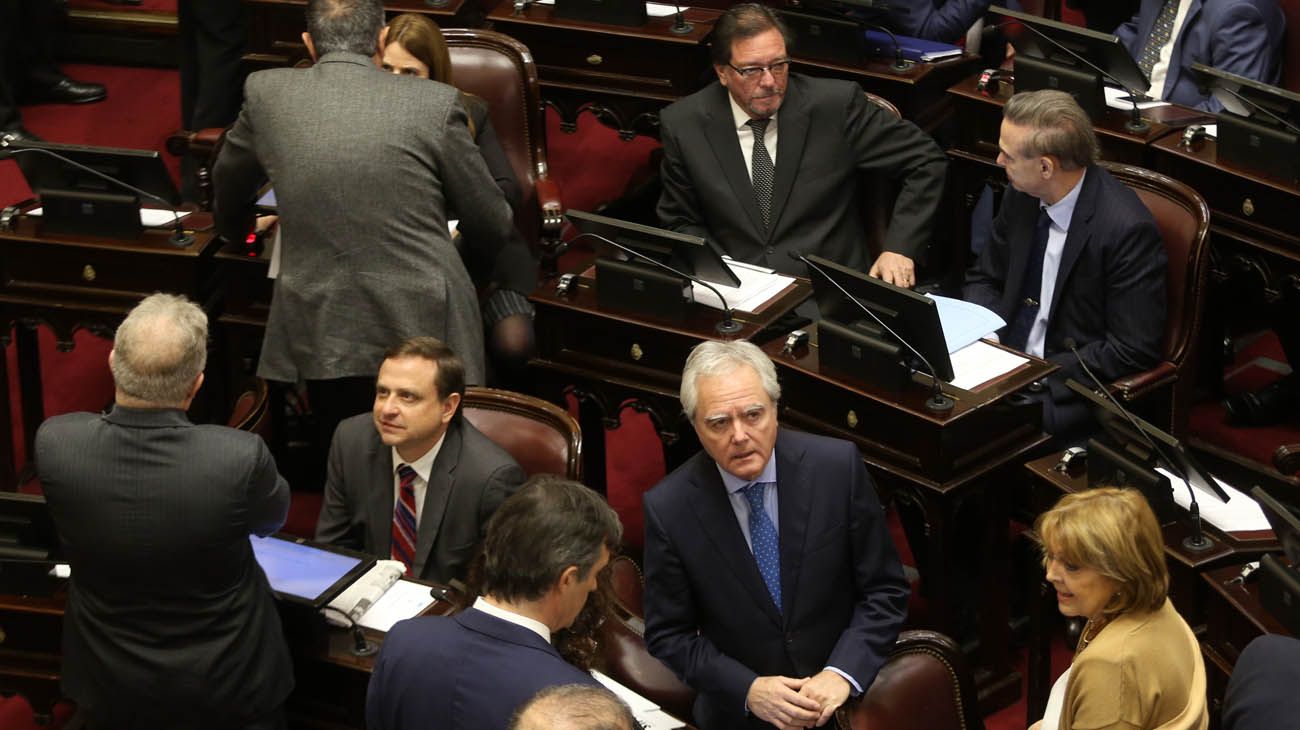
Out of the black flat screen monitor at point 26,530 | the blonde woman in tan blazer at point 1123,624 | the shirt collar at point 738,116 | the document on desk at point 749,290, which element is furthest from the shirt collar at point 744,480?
the shirt collar at point 738,116

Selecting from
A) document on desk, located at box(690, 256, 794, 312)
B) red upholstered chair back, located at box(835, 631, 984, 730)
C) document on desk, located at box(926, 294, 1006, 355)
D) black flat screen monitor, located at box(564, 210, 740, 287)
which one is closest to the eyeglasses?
document on desk, located at box(690, 256, 794, 312)

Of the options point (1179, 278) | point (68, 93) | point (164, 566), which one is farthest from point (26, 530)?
point (68, 93)

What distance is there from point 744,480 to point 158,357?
117cm

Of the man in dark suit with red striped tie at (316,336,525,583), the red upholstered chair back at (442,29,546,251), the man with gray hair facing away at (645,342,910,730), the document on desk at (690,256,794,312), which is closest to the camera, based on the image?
the man with gray hair facing away at (645,342,910,730)

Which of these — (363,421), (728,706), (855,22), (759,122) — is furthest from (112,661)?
(855,22)

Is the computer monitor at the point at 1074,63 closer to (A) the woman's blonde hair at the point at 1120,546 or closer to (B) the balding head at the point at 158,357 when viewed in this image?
(A) the woman's blonde hair at the point at 1120,546

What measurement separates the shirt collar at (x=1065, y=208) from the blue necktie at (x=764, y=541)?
1383 mm

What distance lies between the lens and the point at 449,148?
435cm

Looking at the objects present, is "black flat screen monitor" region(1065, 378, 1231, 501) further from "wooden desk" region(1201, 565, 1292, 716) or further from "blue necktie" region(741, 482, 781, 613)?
"blue necktie" region(741, 482, 781, 613)

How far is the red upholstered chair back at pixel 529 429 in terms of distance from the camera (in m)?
4.09

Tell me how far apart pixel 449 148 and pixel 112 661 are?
1501mm

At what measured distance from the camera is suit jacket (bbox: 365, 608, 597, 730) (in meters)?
2.85

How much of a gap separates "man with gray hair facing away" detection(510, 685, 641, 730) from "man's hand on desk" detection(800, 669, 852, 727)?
4.37 ft

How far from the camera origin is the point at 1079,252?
4547 millimetres
